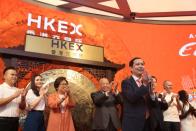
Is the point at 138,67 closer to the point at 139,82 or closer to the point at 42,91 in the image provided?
the point at 139,82

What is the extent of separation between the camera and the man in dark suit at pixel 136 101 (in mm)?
2375

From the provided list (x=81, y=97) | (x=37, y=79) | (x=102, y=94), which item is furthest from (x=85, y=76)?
(x=37, y=79)

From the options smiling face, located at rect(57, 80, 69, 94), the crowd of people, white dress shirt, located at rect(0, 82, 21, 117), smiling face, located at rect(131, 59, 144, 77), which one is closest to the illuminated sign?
the crowd of people

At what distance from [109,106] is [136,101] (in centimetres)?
120

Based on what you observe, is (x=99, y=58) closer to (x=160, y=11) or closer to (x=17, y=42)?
(x=17, y=42)

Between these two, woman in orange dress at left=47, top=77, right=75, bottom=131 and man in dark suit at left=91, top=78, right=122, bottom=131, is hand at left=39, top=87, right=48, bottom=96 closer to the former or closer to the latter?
woman in orange dress at left=47, top=77, right=75, bottom=131

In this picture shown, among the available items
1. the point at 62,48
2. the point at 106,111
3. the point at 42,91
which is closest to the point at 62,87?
the point at 42,91

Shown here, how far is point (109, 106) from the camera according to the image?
3.59 meters

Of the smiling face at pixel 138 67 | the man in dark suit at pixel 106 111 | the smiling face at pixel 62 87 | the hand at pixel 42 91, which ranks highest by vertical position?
the smiling face at pixel 138 67

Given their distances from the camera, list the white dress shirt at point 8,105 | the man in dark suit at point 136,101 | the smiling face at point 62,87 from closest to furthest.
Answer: the man in dark suit at point 136,101 < the white dress shirt at point 8,105 < the smiling face at point 62,87

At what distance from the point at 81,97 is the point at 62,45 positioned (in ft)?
2.51

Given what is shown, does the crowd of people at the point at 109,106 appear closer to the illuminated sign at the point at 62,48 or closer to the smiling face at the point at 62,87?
the smiling face at the point at 62,87

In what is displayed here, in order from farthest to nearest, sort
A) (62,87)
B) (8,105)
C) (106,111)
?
(106,111)
(62,87)
(8,105)

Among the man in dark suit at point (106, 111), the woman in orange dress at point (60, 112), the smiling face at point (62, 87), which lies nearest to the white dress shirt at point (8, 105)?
the woman in orange dress at point (60, 112)
